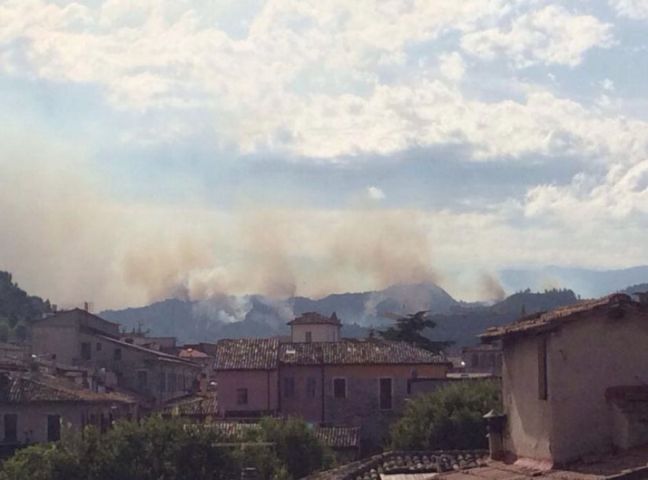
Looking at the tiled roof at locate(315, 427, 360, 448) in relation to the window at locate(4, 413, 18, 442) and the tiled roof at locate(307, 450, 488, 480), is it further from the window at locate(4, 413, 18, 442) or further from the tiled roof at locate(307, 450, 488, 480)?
the tiled roof at locate(307, 450, 488, 480)

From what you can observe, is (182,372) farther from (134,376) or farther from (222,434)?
(222,434)

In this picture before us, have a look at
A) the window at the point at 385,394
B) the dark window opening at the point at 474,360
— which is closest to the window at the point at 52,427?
the window at the point at 385,394

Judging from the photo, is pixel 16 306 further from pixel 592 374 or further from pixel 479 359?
pixel 592 374

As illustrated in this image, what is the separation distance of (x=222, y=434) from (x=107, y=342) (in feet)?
128

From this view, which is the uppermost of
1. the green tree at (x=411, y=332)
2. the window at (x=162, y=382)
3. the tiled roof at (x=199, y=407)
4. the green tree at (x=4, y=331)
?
the green tree at (x=4, y=331)

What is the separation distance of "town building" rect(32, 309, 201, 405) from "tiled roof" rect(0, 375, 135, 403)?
1890 cm

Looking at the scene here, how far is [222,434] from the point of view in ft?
160

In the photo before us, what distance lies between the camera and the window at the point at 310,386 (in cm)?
6981

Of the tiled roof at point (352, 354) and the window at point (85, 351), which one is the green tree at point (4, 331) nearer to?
the window at point (85, 351)

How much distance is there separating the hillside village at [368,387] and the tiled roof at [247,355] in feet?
0.31

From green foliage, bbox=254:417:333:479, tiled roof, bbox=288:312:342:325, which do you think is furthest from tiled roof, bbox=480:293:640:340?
tiled roof, bbox=288:312:342:325

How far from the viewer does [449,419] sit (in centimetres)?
5088

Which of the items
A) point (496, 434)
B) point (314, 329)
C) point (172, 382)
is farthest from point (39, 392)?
point (496, 434)

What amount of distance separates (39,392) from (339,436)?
1446 centimetres
